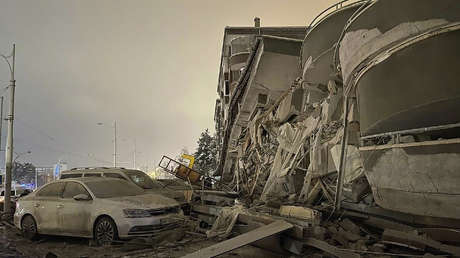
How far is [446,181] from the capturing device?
4527mm

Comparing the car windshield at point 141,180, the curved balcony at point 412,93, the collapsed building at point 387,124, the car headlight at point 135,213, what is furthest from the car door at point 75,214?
the curved balcony at point 412,93

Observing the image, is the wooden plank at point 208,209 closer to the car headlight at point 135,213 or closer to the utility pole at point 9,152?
the car headlight at point 135,213

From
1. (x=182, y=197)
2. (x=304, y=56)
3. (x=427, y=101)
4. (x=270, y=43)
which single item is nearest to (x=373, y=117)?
(x=427, y=101)

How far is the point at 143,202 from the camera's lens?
28.0 feet

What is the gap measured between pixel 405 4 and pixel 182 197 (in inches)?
384

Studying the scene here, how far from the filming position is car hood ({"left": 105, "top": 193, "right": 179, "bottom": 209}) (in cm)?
828

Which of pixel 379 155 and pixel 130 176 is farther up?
pixel 379 155

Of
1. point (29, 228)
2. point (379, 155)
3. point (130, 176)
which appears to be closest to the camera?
point (379, 155)

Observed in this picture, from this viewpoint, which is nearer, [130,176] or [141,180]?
[130,176]

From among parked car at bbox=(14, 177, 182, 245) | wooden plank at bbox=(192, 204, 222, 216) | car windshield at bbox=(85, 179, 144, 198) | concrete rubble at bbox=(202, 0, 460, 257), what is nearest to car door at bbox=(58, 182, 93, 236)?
parked car at bbox=(14, 177, 182, 245)

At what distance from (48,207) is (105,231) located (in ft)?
7.20

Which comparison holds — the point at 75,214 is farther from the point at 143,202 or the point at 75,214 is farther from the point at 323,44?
the point at 323,44

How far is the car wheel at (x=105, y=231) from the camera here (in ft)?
26.3

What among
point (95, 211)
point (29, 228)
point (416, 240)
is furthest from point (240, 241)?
point (29, 228)
